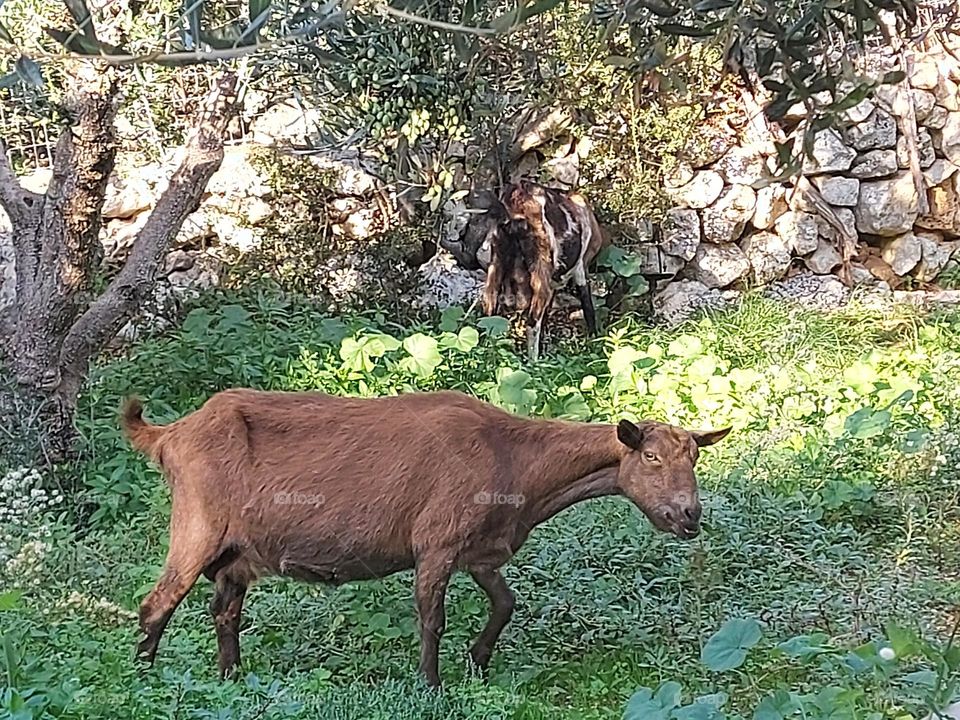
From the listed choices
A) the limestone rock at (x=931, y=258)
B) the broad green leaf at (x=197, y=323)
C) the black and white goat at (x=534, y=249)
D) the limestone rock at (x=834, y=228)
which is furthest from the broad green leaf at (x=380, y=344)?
the limestone rock at (x=931, y=258)

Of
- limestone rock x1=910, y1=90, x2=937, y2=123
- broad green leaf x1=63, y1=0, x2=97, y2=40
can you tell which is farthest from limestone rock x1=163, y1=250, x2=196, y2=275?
broad green leaf x1=63, y1=0, x2=97, y2=40

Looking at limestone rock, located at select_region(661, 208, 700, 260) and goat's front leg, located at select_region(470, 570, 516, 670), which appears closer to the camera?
goat's front leg, located at select_region(470, 570, 516, 670)

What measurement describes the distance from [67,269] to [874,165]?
7.01 metres

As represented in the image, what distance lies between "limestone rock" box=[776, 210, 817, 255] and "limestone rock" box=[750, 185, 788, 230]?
64 millimetres

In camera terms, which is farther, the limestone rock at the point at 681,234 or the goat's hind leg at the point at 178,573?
the limestone rock at the point at 681,234

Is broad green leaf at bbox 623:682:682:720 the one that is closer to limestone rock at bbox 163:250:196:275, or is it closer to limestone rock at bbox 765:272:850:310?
limestone rock at bbox 163:250:196:275

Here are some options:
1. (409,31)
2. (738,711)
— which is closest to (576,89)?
(409,31)

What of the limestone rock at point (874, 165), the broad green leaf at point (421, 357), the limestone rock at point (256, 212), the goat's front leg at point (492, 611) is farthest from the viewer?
the limestone rock at point (874, 165)

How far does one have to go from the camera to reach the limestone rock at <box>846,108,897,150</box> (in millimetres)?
10961

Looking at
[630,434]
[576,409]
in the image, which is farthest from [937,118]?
[630,434]

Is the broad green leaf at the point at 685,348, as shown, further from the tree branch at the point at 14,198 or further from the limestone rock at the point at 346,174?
the tree branch at the point at 14,198

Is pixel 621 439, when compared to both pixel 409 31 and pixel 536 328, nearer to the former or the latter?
pixel 409 31

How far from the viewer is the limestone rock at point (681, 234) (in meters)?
10.3

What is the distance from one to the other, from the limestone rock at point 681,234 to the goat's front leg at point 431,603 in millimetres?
6312
